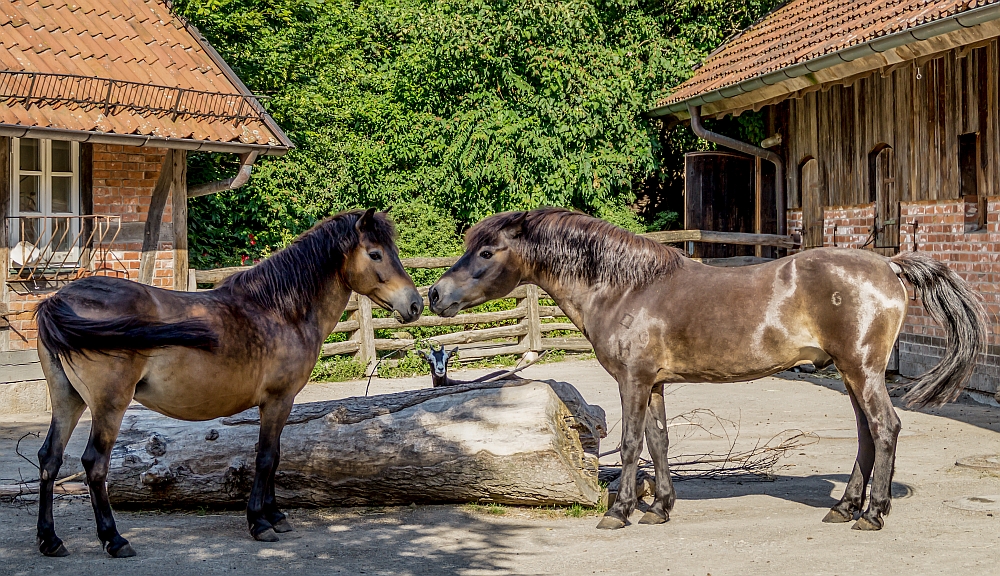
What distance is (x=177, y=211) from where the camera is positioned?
42.1 feet

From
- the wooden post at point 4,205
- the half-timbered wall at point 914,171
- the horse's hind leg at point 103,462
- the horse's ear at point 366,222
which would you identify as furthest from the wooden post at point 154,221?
the half-timbered wall at point 914,171

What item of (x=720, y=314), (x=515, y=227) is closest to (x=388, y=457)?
(x=515, y=227)

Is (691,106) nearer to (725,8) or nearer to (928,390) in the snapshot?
(725,8)

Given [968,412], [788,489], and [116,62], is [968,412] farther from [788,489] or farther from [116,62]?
[116,62]

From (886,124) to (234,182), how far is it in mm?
8496

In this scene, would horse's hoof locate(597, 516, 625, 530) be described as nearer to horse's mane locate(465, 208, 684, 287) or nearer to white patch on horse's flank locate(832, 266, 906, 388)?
horse's mane locate(465, 208, 684, 287)

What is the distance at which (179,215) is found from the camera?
507 inches

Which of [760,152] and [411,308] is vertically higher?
[760,152]

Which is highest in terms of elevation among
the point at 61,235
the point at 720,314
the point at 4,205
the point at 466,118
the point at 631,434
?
the point at 466,118

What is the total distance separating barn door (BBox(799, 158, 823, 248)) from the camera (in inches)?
599

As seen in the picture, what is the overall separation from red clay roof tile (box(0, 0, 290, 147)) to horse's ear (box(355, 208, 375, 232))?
5941 millimetres

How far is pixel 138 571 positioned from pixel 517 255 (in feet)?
9.64

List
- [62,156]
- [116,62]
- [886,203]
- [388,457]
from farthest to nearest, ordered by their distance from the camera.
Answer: [886,203]
[116,62]
[62,156]
[388,457]

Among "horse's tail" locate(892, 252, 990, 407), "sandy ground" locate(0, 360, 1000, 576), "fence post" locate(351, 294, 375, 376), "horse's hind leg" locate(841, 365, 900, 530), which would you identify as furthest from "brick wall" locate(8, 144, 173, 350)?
"horse's tail" locate(892, 252, 990, 407)
